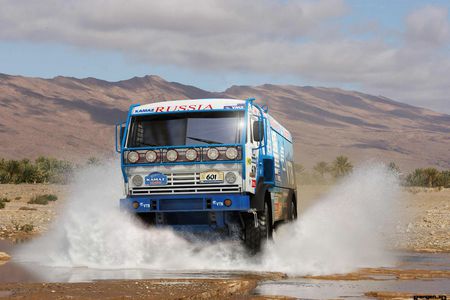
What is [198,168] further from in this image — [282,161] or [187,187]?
[282,161]

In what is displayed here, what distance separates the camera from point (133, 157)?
1698cm

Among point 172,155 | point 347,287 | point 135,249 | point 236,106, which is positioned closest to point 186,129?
point 172,155

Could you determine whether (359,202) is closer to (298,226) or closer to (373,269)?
(298,226)

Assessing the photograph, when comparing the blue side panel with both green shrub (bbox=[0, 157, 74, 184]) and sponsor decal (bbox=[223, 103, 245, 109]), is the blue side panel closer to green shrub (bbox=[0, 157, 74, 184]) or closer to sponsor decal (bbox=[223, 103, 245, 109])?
sponsor decal (bbox=[223, 103, 245, 109])

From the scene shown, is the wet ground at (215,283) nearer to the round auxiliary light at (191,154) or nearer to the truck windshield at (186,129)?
the round auxiliary light at (191,154)

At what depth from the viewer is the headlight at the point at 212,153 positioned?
1656 centimetres

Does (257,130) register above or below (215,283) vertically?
above

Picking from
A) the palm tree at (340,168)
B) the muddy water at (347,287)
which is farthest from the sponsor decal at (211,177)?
the palm tree at (340,168)

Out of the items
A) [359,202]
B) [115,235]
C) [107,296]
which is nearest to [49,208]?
[359,202]

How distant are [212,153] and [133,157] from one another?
1.68m

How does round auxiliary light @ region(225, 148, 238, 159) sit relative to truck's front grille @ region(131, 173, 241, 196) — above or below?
above

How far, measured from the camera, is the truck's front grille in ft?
54.3

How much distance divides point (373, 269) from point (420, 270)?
3.33 feet

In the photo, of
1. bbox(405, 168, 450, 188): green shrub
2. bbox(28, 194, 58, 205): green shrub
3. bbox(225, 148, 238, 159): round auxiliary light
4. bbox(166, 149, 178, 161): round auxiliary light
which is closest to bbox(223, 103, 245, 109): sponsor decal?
bbox(225, 148, 238, 159): round auxiliary light
